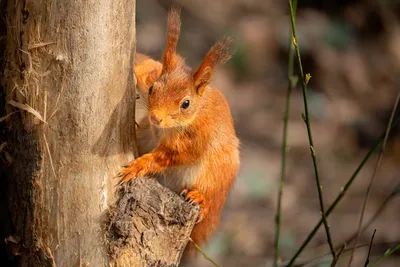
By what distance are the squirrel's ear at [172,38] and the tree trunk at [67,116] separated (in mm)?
124

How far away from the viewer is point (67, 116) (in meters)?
1.81

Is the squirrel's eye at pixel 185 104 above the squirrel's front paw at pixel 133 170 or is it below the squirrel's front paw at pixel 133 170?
above

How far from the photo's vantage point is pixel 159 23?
16.1ft

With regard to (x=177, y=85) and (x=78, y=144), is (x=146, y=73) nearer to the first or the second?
(x=177, y=85)

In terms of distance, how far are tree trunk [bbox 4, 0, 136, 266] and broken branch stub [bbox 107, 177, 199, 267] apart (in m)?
0.04

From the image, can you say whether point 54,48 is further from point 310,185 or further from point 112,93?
point 310,185

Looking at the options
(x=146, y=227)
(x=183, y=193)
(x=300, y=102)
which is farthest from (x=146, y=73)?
(x=300, y=102)

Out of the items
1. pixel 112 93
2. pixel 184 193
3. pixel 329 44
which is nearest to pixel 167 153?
pixel 184 193

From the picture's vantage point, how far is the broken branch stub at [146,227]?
1885 millimetres

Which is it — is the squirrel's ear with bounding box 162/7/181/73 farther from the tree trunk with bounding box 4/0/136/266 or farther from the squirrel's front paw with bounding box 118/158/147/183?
the squirrel's front paw with bounding box 118/158/147/183

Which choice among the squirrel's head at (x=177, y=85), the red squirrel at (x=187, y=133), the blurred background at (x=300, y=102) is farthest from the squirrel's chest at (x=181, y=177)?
the blurred background at (x=300, y=102)

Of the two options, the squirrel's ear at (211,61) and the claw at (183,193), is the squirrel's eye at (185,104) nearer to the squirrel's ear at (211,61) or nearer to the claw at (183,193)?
the squirrel's ear at (211,61)

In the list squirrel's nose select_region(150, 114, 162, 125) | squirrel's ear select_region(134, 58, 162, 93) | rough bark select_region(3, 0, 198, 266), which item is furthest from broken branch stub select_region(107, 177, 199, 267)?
squirrel's ear select_region(134, 58, 162, 93)

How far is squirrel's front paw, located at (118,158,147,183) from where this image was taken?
1.94 meters
